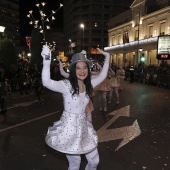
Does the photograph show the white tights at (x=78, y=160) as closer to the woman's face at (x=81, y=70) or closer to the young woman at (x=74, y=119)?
the young woman at (x=74, y=119)

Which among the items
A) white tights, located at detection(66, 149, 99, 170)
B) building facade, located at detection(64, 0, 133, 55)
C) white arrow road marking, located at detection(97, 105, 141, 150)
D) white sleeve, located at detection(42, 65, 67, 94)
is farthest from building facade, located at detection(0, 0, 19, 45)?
white tights, located at detection(66, 149, 99, 170)

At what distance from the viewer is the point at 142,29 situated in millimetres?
48406

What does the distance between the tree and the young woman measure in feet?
49.9

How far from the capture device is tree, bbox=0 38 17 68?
17750 millimetres

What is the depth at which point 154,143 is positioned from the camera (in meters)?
5.95

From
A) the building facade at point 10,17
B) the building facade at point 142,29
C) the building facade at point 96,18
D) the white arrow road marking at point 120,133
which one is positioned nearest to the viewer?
the white arrow road marking at point 120,133

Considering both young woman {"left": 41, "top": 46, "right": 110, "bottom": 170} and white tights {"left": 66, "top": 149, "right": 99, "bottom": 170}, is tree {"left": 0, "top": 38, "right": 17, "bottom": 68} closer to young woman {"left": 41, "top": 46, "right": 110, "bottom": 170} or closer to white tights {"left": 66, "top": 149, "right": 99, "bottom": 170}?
young woman {"left": 41, "top": 46, "right": 110, "bottom": 170}

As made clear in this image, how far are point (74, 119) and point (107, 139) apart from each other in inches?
122

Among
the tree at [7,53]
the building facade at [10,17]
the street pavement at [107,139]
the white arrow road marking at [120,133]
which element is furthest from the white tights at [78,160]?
the building facade at [10,17]

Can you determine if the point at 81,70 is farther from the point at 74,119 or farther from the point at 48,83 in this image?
Answer: the point at 74,119

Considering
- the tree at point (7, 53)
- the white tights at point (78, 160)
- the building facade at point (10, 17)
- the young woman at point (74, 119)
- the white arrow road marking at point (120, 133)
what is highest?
the building facade at point (10, 17)

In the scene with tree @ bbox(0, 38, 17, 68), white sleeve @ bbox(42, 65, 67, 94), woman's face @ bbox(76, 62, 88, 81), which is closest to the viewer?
white sleeve @ bbox(42, 65, 67, 94)

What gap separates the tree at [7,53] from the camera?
17750 mm

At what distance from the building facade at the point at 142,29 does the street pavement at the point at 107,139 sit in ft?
94.8
